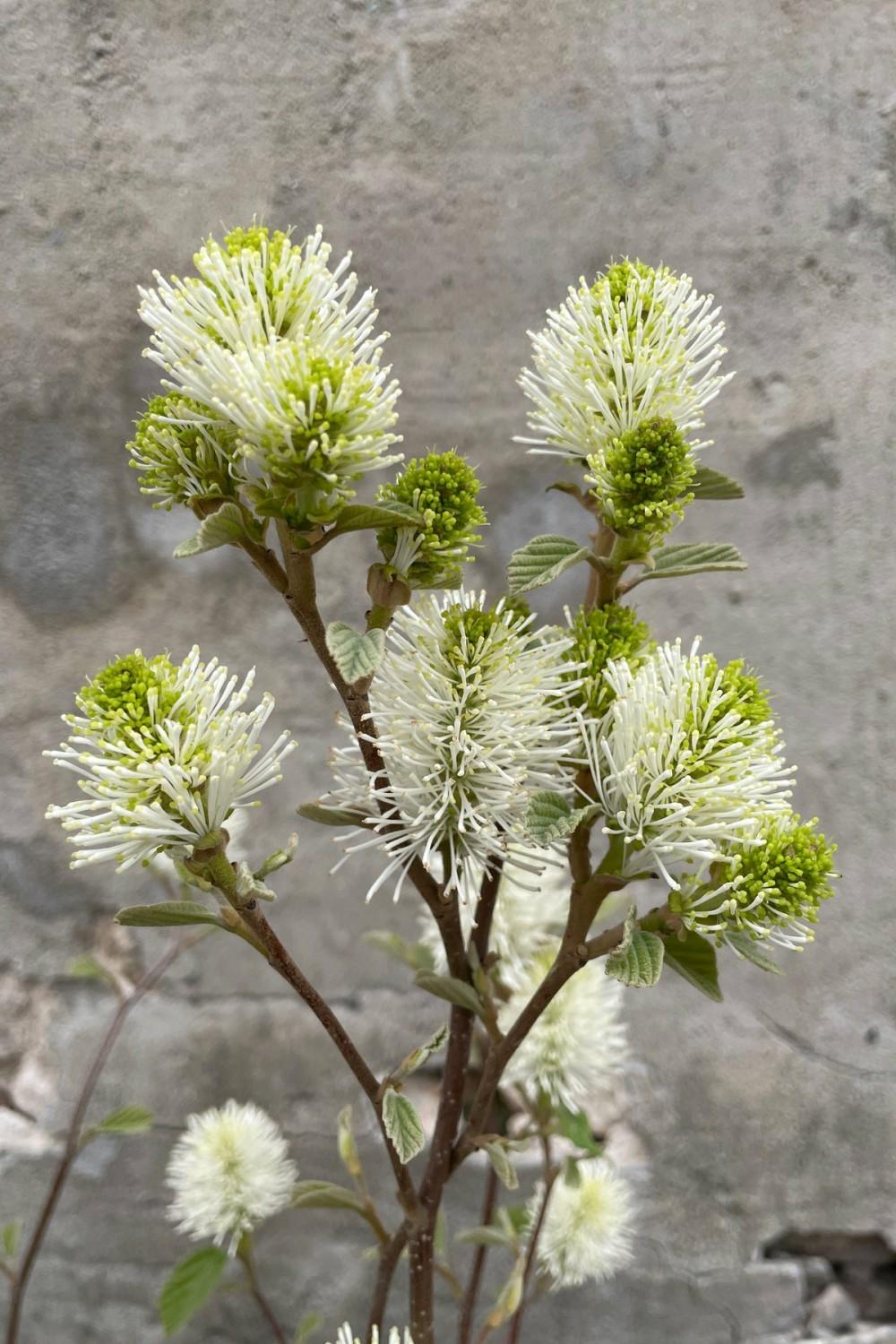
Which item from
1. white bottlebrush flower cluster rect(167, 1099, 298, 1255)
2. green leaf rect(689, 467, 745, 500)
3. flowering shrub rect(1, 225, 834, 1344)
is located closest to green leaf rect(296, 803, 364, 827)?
flowering shrub rect(1, 225, 834, 1344)

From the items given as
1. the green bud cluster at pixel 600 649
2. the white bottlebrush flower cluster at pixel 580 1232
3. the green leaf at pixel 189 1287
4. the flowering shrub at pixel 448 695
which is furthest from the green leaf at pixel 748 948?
the green leaf at pixel 189 1287

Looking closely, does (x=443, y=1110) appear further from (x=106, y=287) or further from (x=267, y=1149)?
(x=106, y=287)

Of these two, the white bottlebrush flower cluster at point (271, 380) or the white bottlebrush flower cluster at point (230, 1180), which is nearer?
the white bottlebrush flower cluster at point (271, 380)

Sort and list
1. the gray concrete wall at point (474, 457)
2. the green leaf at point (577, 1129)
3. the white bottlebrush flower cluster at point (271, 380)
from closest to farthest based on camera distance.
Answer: the white bottlebrush flower cluster at point (271, 380), the green leaf at point (577, 1129), the gray concrete wall at point (474, 457)

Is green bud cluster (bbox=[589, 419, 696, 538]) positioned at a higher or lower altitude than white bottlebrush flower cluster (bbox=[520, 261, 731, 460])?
lower

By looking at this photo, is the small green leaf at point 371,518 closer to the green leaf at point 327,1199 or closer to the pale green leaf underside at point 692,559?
the pale green leaf underside at point 692,559

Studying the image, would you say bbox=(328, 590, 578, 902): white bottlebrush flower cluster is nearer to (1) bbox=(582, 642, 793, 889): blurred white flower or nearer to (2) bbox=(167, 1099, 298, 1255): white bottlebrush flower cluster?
(1) bbox=(582, 642, 793, 889): blurred white flower
